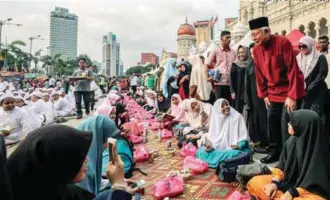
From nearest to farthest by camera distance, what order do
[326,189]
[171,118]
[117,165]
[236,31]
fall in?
[117,165] → [326,189] → [171,118] → [236,31]

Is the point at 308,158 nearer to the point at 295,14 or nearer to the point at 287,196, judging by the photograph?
the point at 287,196

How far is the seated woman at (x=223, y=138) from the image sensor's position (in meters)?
3.65

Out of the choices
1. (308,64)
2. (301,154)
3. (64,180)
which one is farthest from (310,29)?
(64,180)

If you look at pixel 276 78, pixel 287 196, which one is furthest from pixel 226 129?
pixel 287 196

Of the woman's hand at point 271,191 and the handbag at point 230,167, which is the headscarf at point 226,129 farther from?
the woman's hand at point 271,191

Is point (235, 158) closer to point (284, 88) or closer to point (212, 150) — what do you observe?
point (212, 150)

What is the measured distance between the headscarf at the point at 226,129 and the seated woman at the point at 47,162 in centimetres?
280

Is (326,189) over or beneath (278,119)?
beneath

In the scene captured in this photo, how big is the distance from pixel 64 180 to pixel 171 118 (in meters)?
5.15

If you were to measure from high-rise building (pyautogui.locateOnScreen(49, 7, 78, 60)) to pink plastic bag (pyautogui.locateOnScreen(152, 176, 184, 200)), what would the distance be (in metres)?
66.8

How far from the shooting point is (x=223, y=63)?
4.71m

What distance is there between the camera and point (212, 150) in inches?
149

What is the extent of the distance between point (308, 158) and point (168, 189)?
123 cm

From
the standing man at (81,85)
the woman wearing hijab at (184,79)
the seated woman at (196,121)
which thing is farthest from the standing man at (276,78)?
the standing man at (81,85)
